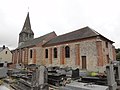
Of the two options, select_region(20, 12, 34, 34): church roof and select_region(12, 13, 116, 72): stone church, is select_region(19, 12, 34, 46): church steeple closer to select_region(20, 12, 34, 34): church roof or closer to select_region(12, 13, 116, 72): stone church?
select_region(20, 12, 34, 34): church roof

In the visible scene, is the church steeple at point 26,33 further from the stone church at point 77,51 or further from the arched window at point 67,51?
the arched window at point 67,51

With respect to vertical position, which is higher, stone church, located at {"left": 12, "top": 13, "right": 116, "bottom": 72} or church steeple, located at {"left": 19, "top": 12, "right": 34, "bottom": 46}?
church steeple, located at {"left": 19, "top": 12, "right": 34, "bottom": 46}

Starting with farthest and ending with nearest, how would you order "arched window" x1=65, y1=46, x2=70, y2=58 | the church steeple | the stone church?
the church steeple < "arched window" x1=65, y1=46, x2=70, y2=58 < the stone church

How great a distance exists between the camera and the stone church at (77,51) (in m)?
18.0

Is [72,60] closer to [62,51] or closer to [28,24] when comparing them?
[62,51]

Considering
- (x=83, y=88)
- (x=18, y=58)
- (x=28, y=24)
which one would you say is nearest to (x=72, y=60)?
(x=83, y=88)

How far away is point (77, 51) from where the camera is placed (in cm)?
2036

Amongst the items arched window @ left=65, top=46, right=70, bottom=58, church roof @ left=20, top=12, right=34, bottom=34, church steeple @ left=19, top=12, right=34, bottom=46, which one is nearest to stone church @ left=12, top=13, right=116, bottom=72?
arched window @ left=65, top=46, right=70, bottom=58

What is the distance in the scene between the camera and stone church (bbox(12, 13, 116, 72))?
1798cm

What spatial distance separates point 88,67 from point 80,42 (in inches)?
163

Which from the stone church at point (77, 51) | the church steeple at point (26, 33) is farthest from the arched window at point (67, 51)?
the church steeple at point (26, 33)

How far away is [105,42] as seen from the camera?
1994 centimetres

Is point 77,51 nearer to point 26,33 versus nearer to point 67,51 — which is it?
point 67,51

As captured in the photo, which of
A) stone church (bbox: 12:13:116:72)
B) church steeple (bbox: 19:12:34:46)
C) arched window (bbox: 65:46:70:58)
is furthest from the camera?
church steeple (bbox: 19:12:34:46)
